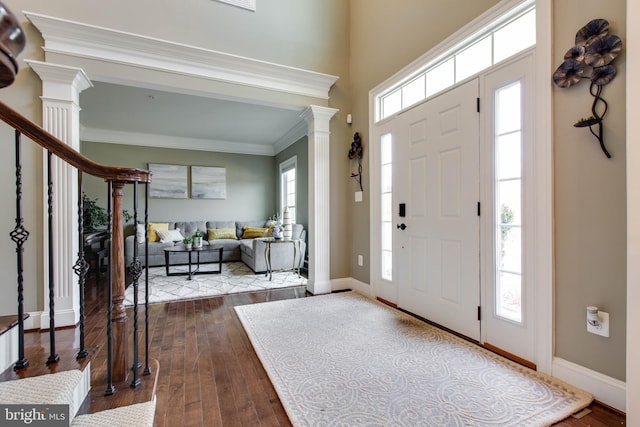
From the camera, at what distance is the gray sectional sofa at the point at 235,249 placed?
4883mm

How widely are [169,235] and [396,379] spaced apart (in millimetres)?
5525

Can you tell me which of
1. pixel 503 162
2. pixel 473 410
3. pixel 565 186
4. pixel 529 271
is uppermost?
pixel 503 162

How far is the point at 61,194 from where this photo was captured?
2.62 m

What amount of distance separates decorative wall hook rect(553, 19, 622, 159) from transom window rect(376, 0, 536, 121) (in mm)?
344

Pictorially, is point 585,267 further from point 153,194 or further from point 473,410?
point 153,194

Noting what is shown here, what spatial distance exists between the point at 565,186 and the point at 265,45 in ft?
10.6

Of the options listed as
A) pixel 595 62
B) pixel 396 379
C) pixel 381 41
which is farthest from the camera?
pixel 381 41

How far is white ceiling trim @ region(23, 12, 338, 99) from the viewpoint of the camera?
263 centimetres

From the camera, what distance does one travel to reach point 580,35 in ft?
5.37

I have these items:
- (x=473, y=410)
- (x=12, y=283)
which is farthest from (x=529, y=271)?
(x=12, y=283)

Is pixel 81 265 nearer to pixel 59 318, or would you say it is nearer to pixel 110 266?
pixel 110 266

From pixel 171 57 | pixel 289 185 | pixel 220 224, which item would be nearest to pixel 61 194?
pixel 171 57

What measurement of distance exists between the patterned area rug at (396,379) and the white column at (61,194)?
5.23 ft

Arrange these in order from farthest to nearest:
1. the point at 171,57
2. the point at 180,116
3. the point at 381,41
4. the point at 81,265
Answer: the point at 180,116
the point at 381,41
the point at 171,57
the point at 81,265
